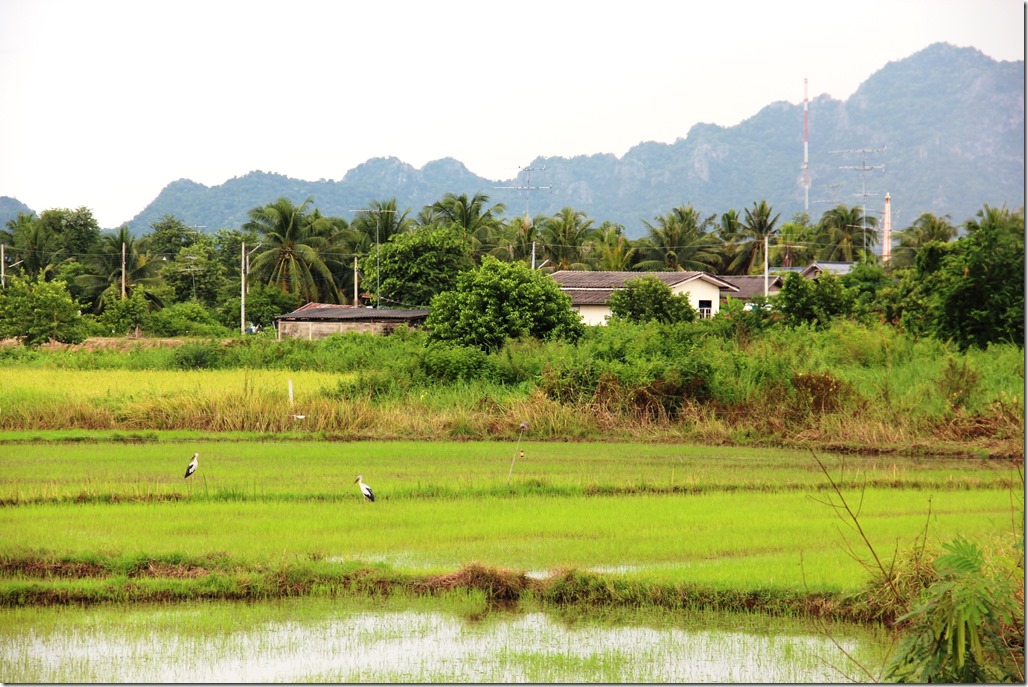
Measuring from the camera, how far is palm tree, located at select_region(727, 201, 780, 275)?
140 ft

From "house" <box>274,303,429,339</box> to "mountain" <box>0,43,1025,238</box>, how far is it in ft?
16.1

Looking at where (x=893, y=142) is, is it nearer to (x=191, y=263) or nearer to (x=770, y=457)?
Result: (x=770, y=457)

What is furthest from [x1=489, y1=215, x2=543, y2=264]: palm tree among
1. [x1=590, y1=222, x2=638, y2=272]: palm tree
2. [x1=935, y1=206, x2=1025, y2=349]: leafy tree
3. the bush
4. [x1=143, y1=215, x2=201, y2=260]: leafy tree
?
[x1=935, y1=206, x2=1025, y2=349]: leafy tree

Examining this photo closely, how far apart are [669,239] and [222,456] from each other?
3034 centimetres

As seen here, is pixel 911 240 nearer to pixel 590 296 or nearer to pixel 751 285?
pixel 751 285

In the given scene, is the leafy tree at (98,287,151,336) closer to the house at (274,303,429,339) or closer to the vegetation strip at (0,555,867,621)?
the house at (274,303,429,339)

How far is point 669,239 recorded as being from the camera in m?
41.0

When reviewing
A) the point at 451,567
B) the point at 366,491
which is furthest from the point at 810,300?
the point at 451,567

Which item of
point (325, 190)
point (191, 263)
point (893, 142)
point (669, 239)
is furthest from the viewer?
point (325, 190)

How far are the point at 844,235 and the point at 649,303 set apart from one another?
19.0 metres

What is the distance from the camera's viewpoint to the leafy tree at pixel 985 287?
15688 mm

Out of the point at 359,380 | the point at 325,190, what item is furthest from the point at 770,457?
the point at 325,190

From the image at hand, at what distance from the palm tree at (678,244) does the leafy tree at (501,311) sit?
19.9 m

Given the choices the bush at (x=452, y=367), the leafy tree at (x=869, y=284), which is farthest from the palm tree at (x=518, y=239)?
the bush at (x=452, y=367)
